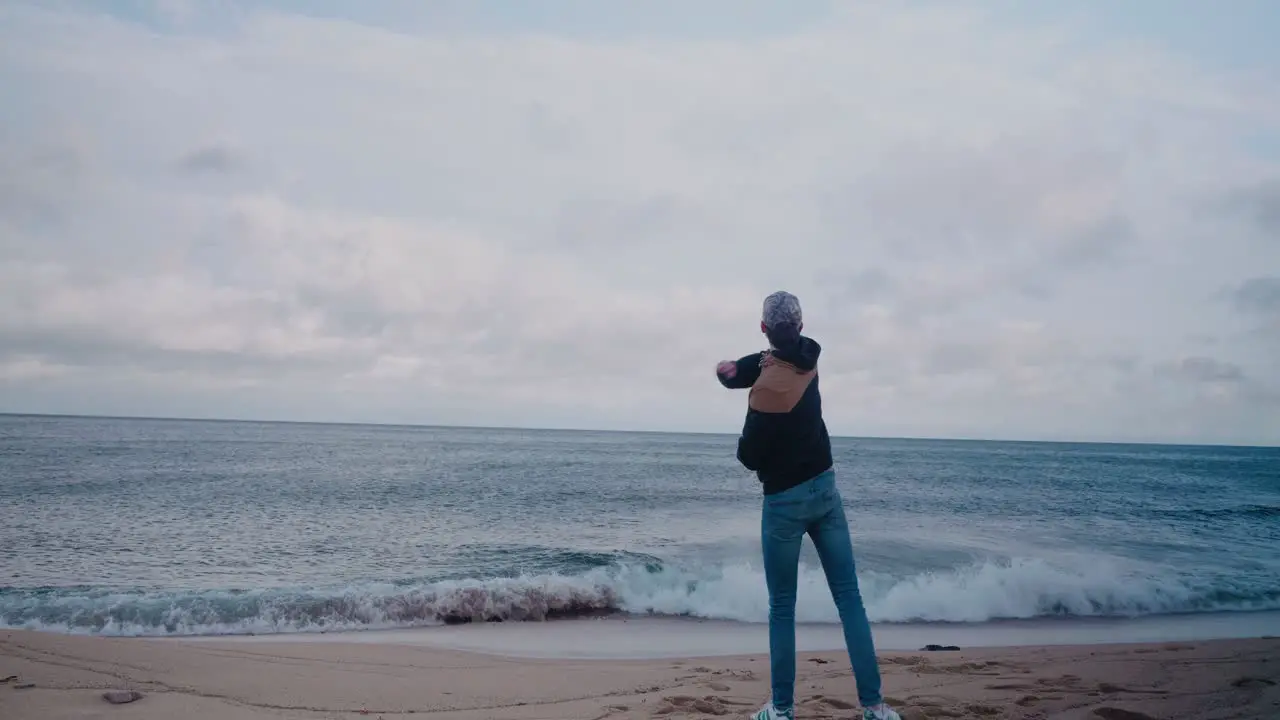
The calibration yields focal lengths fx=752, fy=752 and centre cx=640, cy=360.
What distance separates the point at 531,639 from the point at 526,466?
35.4 meters

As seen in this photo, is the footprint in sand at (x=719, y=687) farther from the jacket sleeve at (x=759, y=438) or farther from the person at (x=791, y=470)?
the jacket sleeve at (x=759, y=438)

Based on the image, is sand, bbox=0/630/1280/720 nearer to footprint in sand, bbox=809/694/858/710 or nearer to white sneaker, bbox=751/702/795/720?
footprint in sand, bbox=809/694/858/710

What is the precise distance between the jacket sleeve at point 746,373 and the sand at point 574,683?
2.24m

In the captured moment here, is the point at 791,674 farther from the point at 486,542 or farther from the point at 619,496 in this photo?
the point at 619,496

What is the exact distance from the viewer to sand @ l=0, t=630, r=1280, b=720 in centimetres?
491

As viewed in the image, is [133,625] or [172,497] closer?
[133,625]

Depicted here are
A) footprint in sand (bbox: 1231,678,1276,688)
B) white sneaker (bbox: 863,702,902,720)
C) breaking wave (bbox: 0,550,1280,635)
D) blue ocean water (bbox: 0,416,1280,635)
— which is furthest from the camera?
blue ocean water (bbox: 0,416,1280,635)

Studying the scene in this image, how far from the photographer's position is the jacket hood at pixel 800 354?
4020 millimetres

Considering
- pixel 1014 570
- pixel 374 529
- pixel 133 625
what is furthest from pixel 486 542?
pixel 1014 570

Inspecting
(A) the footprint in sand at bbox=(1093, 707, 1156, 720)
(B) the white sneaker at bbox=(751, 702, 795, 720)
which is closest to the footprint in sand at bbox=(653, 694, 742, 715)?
(B) the white sneaker at bbox=(751, 702, 795, 720)

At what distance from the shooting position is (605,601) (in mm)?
10484

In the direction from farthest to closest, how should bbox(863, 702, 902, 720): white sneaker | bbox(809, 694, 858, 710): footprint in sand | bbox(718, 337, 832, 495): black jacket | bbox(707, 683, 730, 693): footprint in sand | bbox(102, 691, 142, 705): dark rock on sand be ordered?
bbox(707, 683, 730, 693): footprint in sand, bbox(102, 691, 142, 705): dark rock on sand, bbox(809, 694, 858, 710): footprint in sand, bbox(863, 702, 902, 720): white sneaker, bbox(718, 337, 832, 495): black jacket

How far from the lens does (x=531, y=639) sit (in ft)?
28.0

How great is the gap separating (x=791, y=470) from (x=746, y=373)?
579 mm
